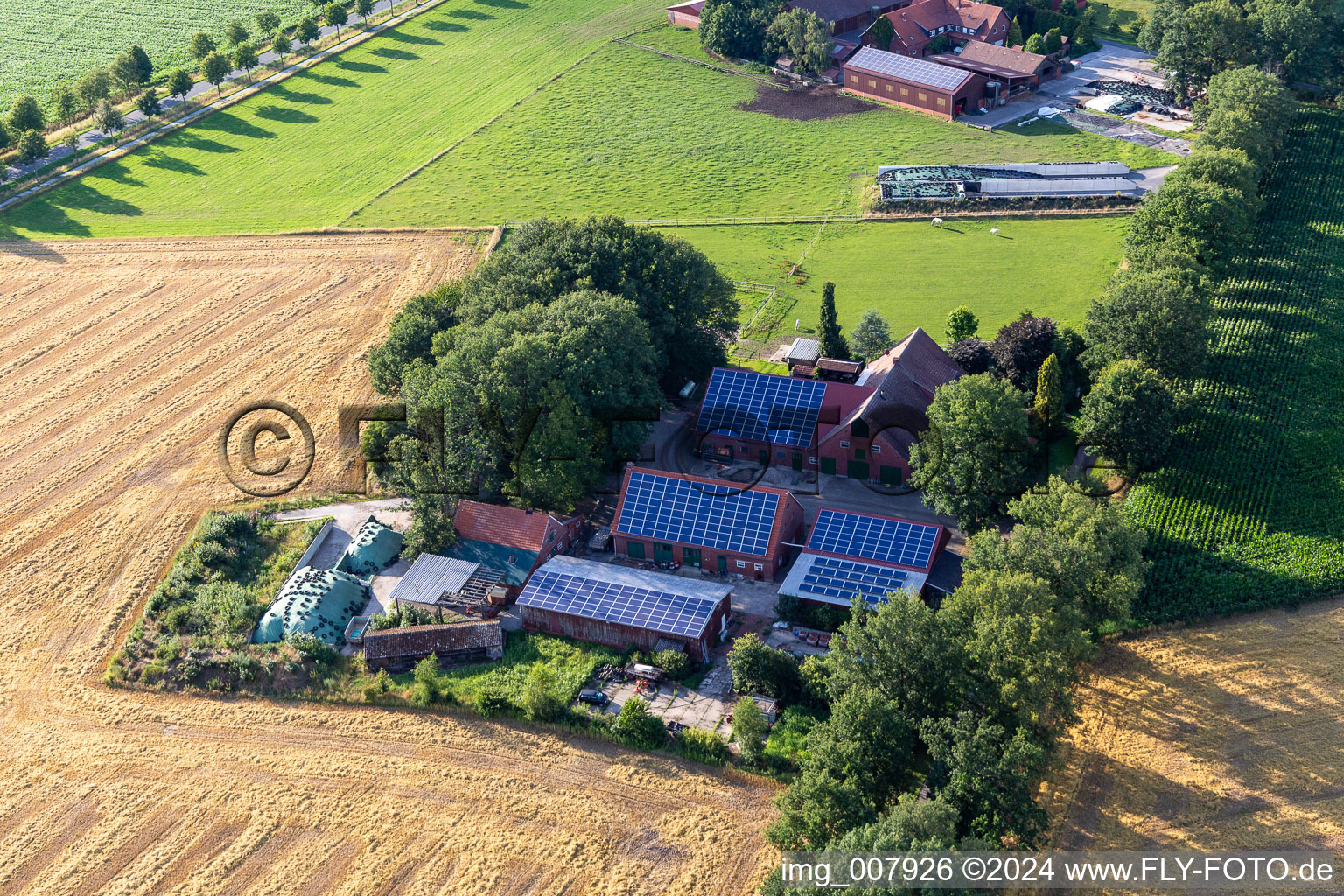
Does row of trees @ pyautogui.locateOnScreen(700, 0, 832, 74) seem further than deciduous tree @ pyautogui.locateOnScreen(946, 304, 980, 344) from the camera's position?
Yes

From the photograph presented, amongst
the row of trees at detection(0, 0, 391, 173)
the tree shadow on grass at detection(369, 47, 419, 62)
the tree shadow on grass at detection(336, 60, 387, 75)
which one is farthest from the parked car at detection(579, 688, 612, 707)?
the tree shadow on grass at detection(369, 47, 419, 62)

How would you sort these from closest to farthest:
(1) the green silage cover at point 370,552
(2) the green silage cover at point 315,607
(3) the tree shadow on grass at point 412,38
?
(2) the green silage cover at point 315,607, (1) the green silage cover at point 370,552, (3) the tree shadow on grass at point 412,38

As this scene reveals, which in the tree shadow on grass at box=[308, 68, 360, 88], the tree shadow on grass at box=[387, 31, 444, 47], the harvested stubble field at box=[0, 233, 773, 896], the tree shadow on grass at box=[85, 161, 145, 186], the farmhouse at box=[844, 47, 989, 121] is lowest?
the harvested stubble field at box=[0, 233, 773, 896]

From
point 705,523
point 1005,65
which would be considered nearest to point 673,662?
point 705,523

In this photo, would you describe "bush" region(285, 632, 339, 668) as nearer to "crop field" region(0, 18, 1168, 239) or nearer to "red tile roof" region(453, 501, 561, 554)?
"red tile roof" region(453, 501, 561, 554)

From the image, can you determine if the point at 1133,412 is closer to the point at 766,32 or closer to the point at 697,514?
the point at 697,514

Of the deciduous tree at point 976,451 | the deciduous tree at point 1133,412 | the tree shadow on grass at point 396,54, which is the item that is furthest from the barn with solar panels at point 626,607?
the tree shadow on grass at point 396,54

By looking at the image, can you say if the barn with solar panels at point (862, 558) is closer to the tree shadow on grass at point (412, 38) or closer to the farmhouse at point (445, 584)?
the farmhouse at point (445, 584)
